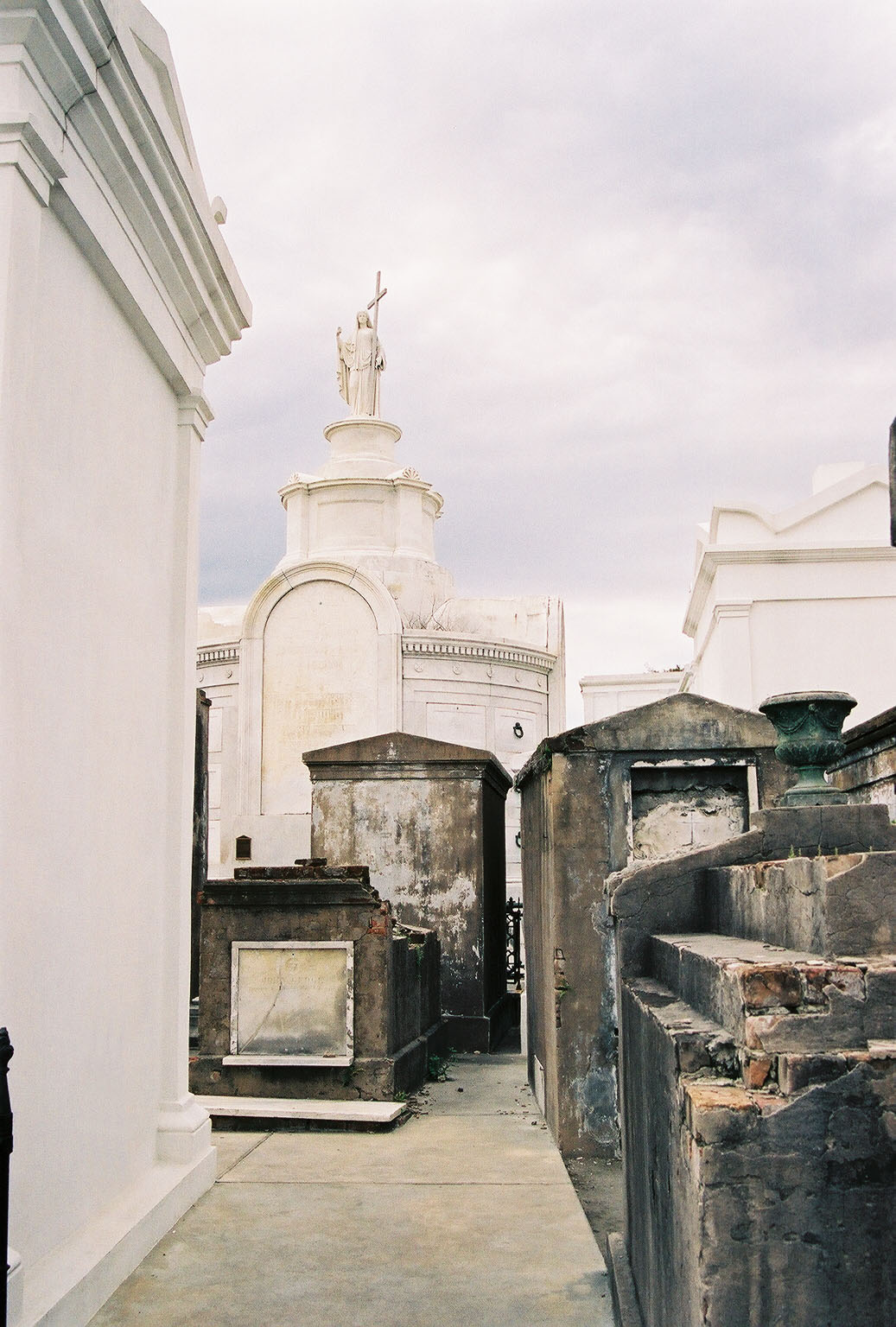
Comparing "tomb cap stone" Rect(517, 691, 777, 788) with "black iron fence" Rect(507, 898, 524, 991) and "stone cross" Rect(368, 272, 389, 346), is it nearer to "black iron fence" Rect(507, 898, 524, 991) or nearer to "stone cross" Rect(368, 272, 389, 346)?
"black iron fence" Rect(507, 898, 524, 991)

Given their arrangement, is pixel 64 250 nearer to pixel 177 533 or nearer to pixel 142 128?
pixel 142 128

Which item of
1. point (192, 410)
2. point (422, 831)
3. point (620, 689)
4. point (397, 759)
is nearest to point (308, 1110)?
point (192, 410)

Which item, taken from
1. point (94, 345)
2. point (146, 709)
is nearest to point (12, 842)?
point (146, 709)

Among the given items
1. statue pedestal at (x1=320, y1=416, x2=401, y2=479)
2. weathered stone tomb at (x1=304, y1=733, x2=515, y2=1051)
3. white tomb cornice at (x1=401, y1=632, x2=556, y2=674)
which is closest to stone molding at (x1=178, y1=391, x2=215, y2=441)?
weathered stone tomb at (x1=304, y1=733, x2=515, y2=1051)

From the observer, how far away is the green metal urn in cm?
357

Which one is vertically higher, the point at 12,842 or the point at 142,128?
the point at 142,128

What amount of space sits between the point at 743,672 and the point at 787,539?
1650mm

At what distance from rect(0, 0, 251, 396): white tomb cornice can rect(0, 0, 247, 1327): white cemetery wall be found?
12mm

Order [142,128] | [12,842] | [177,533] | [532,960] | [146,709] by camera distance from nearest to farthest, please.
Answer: [12,842] → [142,128] → [146,709] → [177,533] → [532,960]

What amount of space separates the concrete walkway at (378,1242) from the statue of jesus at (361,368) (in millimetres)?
19204

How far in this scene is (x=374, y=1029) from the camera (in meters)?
7.22

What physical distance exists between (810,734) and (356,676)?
1640cm

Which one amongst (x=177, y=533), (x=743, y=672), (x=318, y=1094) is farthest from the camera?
(x=743, y=672)

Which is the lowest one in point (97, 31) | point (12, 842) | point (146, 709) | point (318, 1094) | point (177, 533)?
point (318, 1094)
